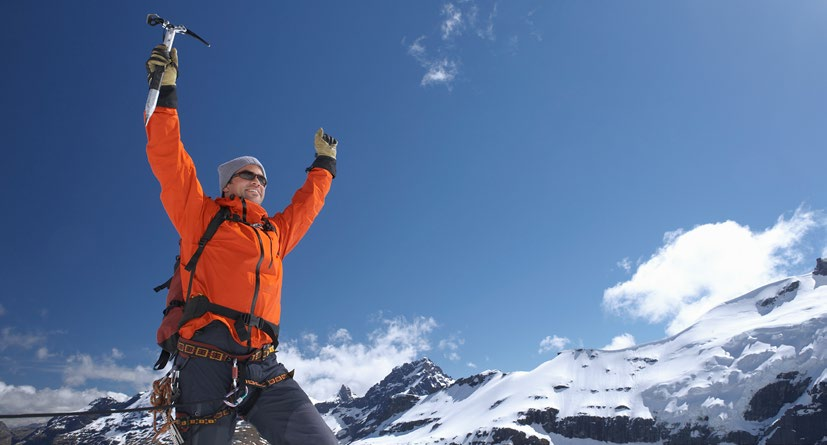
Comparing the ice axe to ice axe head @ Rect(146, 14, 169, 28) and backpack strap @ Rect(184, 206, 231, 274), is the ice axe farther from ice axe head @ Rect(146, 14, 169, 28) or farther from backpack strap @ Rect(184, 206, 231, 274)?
backpack strap @ Rect(184, 206, 231, 274)

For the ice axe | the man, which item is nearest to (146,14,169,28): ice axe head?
the ice axe

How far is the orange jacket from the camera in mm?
4645

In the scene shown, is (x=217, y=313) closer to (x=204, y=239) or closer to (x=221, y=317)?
(x=221, y=317)

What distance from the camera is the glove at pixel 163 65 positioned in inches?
191

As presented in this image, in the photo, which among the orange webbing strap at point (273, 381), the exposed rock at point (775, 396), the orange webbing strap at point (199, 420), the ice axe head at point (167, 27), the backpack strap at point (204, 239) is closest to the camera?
the orange webbing strap at point (199, 420)

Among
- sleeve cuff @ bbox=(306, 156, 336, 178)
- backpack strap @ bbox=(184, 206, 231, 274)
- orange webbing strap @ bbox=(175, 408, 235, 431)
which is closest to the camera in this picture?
orange webbing strap @ bbox=(175, 408, 235, 431)

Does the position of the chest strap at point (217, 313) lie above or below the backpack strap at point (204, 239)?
below

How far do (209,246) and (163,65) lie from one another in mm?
1879

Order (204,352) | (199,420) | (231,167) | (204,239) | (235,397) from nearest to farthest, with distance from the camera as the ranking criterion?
1. (199,420)
2. (235,397)
3. (204,352)
4. (204,239)
5. (231,167)

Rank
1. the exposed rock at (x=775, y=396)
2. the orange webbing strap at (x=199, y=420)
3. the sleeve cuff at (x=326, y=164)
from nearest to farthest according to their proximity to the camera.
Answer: the orange webbing strap at (x=199, y=420)
the sleeve cuff at (x=326, y=164)
the exposed rock at (x=775, y=396)

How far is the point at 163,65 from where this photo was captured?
4895 mm

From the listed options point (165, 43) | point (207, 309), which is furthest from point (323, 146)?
point (207, 309)

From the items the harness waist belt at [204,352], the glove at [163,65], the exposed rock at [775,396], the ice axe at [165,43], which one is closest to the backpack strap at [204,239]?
the harness waist belt at [204,352]

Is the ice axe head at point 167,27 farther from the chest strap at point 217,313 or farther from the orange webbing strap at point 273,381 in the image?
the orange webbing strap at point 273,381
